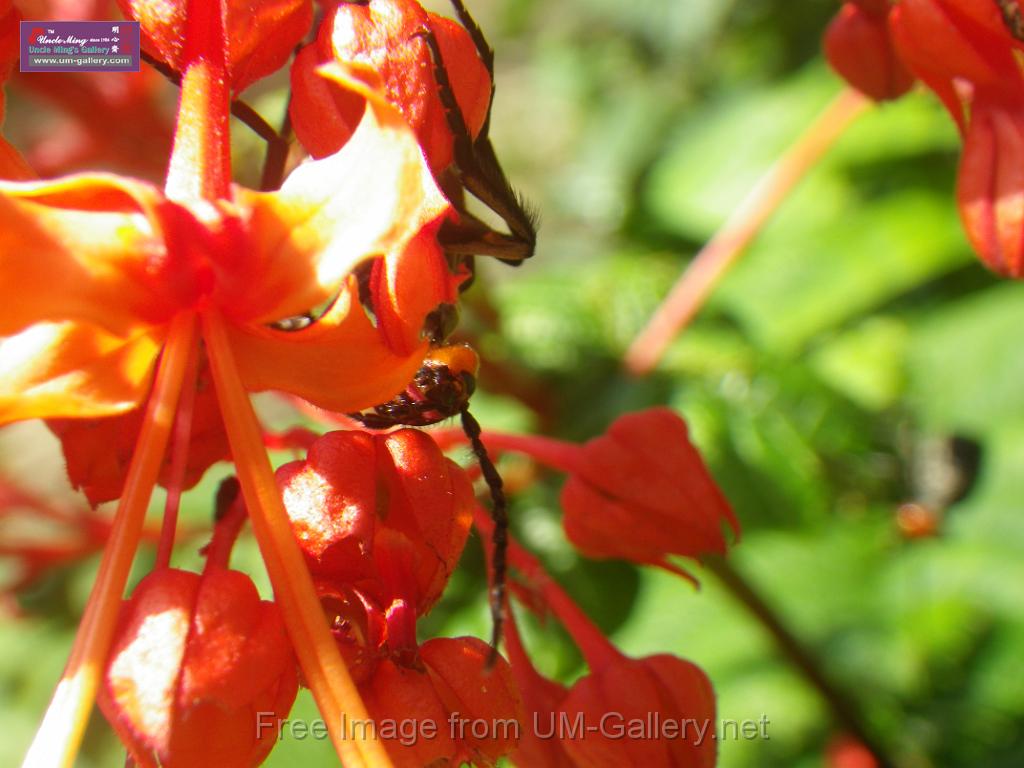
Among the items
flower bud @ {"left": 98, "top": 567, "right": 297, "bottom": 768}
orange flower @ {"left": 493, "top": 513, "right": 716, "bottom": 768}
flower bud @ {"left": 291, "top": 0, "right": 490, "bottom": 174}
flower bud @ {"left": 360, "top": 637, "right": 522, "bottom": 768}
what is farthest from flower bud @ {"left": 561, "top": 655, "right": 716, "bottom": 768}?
flower bud @ {"left": 291, "top": 0, "right": 490, "bottom": 174}

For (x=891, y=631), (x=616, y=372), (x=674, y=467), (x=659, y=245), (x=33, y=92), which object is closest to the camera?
(x=674, y=467)

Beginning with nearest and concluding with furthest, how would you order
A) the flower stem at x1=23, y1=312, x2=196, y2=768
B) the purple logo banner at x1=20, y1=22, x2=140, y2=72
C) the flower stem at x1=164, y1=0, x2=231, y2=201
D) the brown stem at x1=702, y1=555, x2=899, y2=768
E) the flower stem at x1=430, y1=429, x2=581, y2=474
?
the flower stem at x1=23, y1=312, x2=196, y2=768 < the flower stem at x1=164, y1=0, x2=231, y2=201 < the purple logo banner at x1=20, y1=22, x2=140, y2=72 < the flower stem at x1=430, y1=429, x2=581, y2=474 < the brown stem at x1=702, y1=555, x2=899, y2=768

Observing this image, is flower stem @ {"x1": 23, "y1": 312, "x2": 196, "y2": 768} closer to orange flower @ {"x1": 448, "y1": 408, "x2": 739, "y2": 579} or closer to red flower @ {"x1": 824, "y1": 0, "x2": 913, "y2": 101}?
orange flower @ {"x1": 448, "y1": 408, "x2": 739, "y2": 579}

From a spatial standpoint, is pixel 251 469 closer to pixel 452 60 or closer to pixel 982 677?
pixel 452 60

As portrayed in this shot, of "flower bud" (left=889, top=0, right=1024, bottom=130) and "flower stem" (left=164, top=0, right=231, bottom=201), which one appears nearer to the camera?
"flower stem" (left=164, top=0, right=231, bottom=201)

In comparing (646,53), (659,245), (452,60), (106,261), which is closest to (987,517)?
(659,245)

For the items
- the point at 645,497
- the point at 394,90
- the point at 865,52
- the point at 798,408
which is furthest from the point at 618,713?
the point at 798,408

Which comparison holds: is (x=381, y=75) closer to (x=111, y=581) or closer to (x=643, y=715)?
(x=111, y=581)
